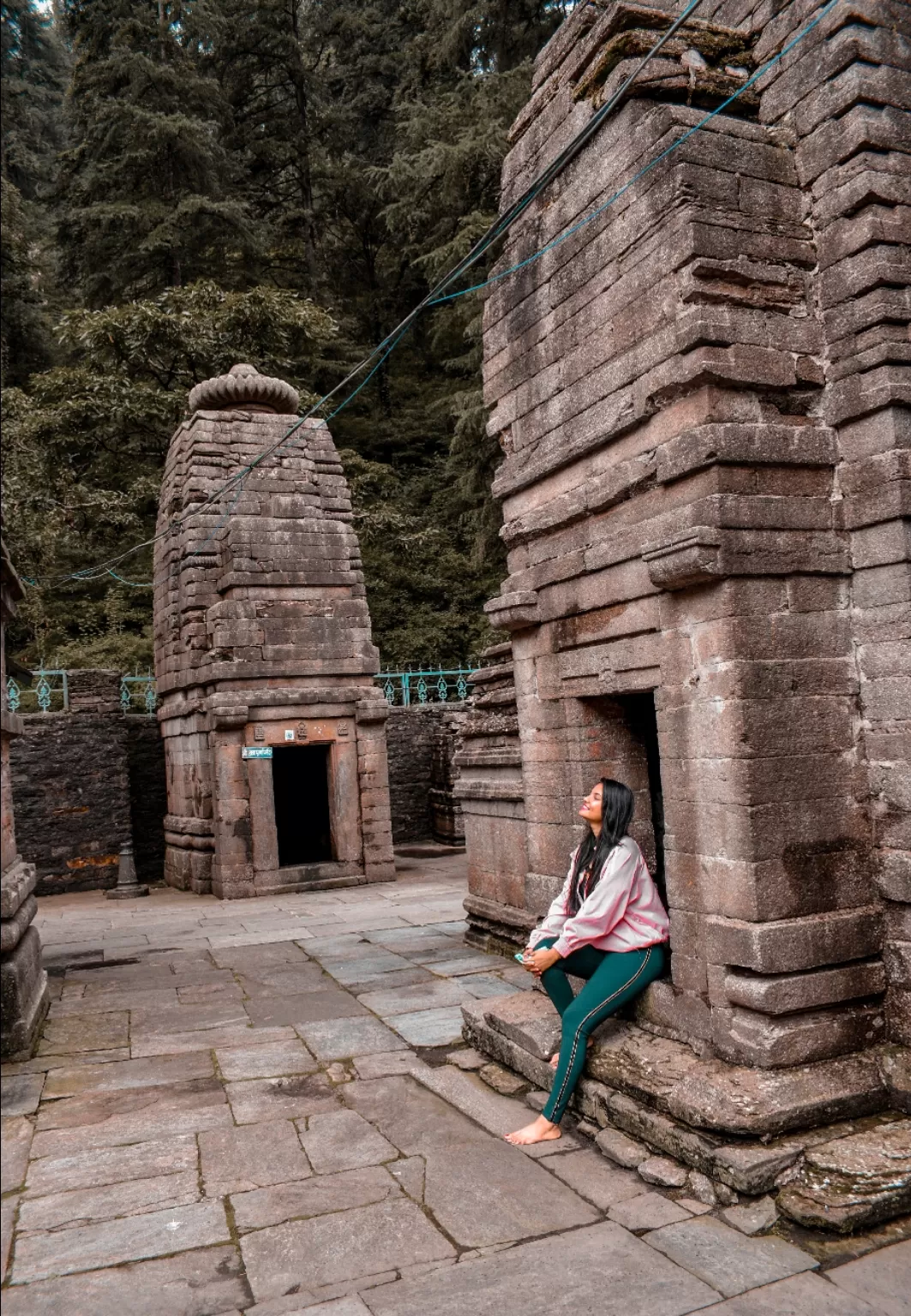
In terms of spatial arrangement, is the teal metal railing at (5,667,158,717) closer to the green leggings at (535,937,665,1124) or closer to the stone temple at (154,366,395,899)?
the stone temple at (154,366,395,899)

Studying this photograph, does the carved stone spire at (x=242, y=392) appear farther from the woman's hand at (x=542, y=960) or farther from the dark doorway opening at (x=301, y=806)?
the woman's hand at (x=542, y=960)

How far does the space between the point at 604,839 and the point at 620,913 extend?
39 cm

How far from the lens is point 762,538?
4414 mm

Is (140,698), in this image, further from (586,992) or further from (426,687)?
(586,992)

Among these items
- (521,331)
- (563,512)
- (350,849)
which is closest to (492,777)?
(563,512)

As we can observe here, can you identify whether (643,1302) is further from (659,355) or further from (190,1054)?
(659,355)

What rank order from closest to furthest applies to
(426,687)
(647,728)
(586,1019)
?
(586,1019)
(647,728)
(426,687)

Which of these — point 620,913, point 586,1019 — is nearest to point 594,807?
point 620,913

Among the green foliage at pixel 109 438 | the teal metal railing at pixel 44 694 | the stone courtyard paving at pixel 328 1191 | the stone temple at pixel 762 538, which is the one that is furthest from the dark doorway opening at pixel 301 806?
the stone temple at pixel 762 538

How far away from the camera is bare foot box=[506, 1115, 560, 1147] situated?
14.5ft

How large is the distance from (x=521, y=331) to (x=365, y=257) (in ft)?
85.3

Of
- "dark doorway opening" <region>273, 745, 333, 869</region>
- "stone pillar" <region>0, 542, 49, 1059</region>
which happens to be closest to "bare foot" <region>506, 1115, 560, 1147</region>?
"stone pillar" <region>0, 542, 49, 1059</region>

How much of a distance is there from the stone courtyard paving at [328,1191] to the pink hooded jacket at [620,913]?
94 centimetres

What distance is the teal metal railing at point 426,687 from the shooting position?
18.0m
